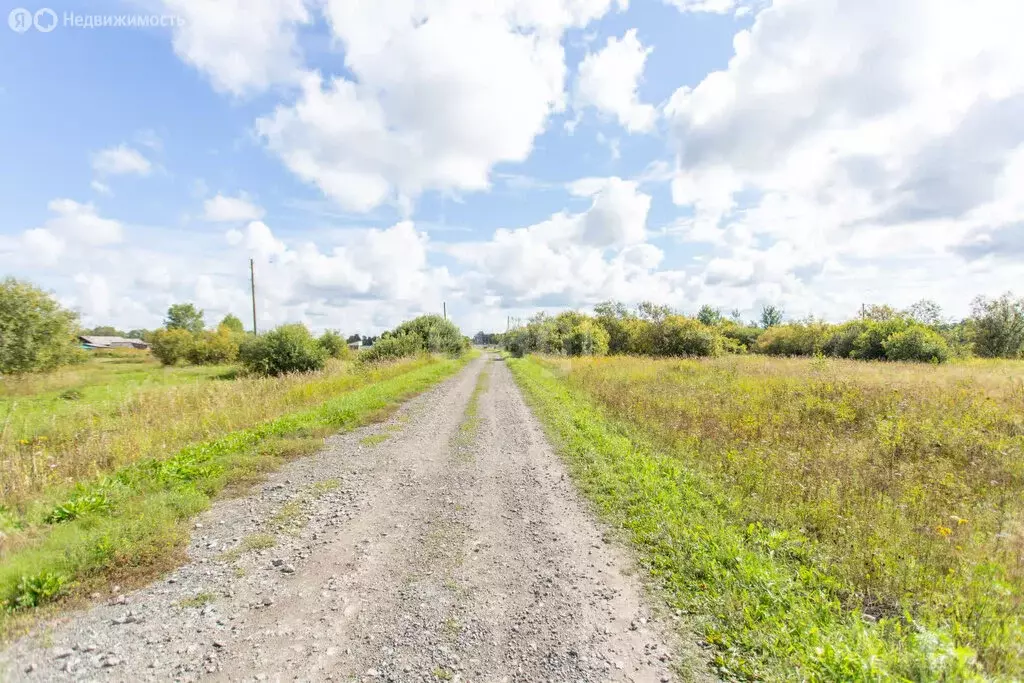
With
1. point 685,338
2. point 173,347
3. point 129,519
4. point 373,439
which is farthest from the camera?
point 173,347

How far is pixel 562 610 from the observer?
4.00 meters

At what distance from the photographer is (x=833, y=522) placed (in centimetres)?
534

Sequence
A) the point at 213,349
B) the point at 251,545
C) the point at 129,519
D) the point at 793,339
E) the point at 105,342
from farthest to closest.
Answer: the point at 105,342 → the point at 213,349 → the point at 793,339 → the point at 129,519 → the point at 251,545

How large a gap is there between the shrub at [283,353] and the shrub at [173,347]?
3247 centimetres

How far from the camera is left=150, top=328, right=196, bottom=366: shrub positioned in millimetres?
59062

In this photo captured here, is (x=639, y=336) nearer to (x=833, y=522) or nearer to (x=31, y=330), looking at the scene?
(x=833, y=522)

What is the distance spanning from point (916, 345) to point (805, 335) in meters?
22.3

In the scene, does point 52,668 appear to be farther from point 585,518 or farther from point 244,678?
point 585,518

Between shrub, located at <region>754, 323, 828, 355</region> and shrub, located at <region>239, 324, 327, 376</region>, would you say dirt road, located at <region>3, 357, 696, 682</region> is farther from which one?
shrub, located at <region>754, 323, 828, 355</region>

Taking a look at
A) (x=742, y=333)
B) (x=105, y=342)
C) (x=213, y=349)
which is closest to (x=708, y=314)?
(x=742, y=333)

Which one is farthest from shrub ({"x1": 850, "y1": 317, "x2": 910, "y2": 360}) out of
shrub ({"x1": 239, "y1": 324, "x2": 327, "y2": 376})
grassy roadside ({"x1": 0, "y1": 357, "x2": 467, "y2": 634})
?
shrub ({"x1": 239, "y1": 324, "x2": 327, "y2": 376})

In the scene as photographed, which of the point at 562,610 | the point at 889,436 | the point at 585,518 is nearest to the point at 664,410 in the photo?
the point at 889,436

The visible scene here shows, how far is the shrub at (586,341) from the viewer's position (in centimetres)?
5353

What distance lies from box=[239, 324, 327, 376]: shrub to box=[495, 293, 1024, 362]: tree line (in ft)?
92.0
